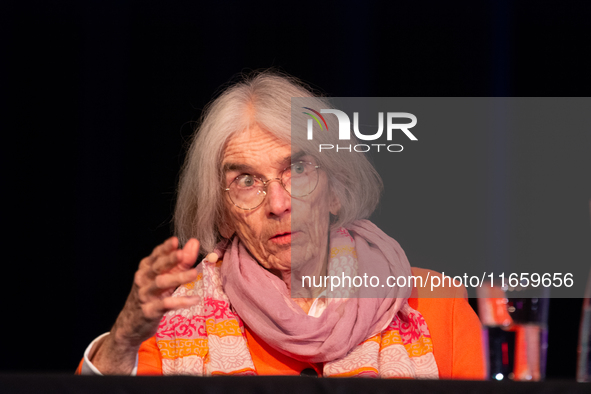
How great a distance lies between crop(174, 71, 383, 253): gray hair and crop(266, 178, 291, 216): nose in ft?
0.46

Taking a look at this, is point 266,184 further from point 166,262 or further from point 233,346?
point 166,262

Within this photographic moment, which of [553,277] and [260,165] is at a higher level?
[260,165]

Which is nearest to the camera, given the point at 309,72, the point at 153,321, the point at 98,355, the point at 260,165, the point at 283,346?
the point at 153,321

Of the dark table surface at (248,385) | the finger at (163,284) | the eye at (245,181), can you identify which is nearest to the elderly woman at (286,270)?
the eye at (245,181)

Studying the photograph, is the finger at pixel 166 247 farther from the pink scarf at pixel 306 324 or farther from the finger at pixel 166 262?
the pink scarf at pixel 306 324

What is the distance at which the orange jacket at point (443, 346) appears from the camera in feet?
5.36

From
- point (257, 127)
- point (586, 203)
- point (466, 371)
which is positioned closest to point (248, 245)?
point (257, 127)

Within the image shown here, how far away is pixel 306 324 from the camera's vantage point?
1627mm

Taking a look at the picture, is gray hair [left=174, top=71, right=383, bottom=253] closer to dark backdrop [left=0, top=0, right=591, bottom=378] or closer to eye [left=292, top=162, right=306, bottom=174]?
eye [left=292, top=162, right=306, bottom=174]

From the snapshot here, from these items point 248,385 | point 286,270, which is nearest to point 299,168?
point 286,270

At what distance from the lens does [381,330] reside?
5.48 feet

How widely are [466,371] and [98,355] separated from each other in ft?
3.35

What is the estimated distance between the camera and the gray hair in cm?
175

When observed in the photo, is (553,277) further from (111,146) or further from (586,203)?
(111,146)
